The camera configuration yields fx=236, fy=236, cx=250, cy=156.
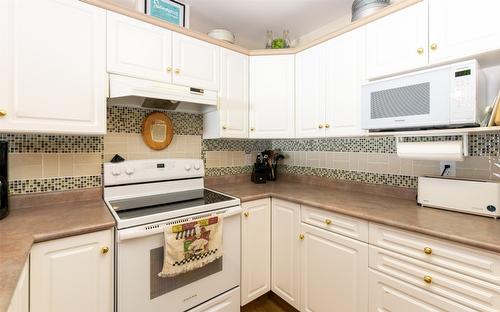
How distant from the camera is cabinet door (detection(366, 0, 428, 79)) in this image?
137cm

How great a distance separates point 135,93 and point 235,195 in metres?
1.00

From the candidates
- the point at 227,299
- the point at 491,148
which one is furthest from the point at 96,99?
the point at 491,148

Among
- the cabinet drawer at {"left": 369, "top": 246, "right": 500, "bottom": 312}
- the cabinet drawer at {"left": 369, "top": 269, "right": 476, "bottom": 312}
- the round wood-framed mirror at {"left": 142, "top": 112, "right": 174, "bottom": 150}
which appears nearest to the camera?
the cabinet drawer at {"left": 369, "top": 246, "right": 500, "bottom": 312}

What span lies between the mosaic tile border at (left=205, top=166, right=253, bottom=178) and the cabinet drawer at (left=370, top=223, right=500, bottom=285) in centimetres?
146

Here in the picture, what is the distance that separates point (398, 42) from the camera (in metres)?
1.47

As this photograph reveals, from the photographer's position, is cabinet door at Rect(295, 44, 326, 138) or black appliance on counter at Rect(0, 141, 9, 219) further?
cabinet door at Rect(295, 44, 326, 138)

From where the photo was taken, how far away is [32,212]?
1.37m

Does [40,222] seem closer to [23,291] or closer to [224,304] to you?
[23,291]

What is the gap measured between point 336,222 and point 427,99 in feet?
2.88

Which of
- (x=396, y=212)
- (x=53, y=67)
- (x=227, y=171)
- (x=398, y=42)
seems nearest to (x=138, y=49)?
(x=53, y=67)

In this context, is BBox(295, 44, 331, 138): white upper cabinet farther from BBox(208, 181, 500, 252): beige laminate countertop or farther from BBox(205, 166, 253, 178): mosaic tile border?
BBox(205, 166, 253, 178): mosaic tile border

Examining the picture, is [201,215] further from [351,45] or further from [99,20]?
[351,45]

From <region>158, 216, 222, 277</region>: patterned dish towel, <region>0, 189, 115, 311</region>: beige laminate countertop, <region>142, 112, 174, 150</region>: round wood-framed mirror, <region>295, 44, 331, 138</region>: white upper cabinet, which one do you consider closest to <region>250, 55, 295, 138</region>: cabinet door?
<region>295, 44, 331, 138</region>: white upper cabinet

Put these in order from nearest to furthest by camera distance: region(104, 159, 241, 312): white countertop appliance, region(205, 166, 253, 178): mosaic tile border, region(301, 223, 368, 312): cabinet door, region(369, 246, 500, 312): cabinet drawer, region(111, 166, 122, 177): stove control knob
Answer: region(369, 246, 500, 312): cabinet drawer
region(104, 159, 241, 312): white countertop appliance
region(301, 223, 368, 312): cabinet door
region(111, 166, 122, 177): stove control knob
region(205, 166, 253, 178): mosaic tile border
